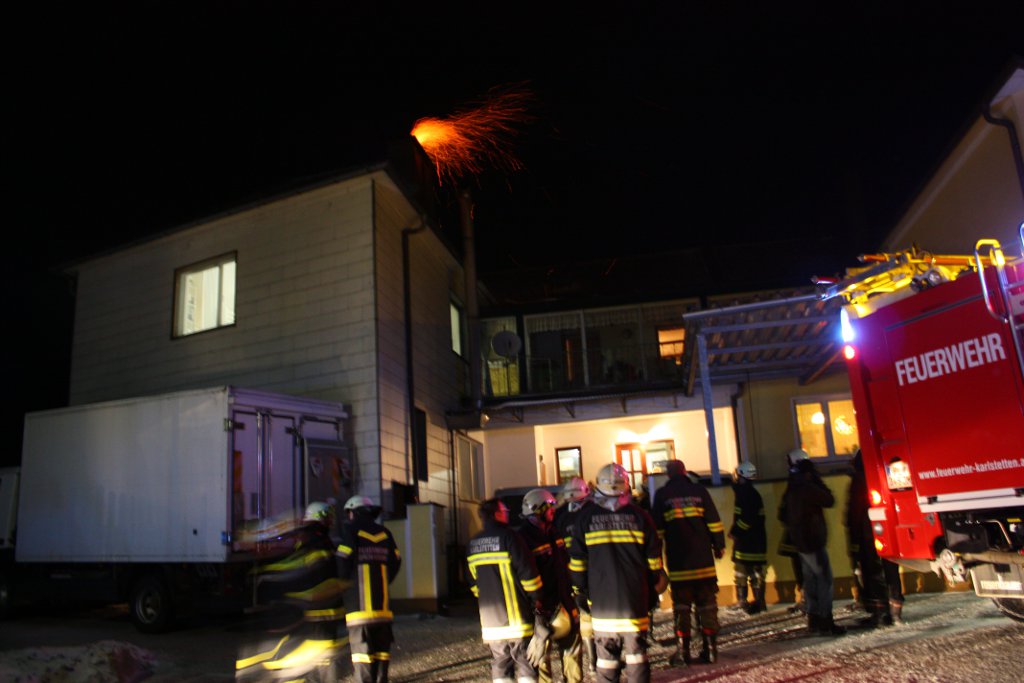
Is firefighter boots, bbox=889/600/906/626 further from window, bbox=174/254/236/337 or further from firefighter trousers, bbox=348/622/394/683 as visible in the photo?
window, bbox=174/254/236/337

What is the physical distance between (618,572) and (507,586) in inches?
31.1

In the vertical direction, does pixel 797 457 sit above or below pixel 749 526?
above

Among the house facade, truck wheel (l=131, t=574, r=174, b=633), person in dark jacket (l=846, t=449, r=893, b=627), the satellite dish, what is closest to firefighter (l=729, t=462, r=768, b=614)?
person in dark jacket (l=846, t=449, r=893, b=627)

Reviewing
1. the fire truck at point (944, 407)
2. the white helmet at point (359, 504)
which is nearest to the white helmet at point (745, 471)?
the fire truck at point (944, 407)

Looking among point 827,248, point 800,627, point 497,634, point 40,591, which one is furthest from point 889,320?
point 827,248

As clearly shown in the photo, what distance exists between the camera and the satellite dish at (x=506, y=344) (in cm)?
A: 1738

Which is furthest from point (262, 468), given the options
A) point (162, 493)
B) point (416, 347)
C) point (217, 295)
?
point (217, 295)

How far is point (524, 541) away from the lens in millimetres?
5770

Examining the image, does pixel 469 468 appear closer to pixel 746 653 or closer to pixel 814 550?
pixel 814 550

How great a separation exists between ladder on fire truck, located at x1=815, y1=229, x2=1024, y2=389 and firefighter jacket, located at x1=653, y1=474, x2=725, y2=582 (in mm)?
2272

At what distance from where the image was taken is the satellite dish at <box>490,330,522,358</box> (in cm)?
1738

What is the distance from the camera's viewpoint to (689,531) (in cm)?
748

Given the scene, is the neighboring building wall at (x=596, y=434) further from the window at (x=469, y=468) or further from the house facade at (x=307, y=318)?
the house facade at (x=307, y=318)

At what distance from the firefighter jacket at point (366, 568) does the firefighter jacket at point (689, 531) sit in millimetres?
2674
